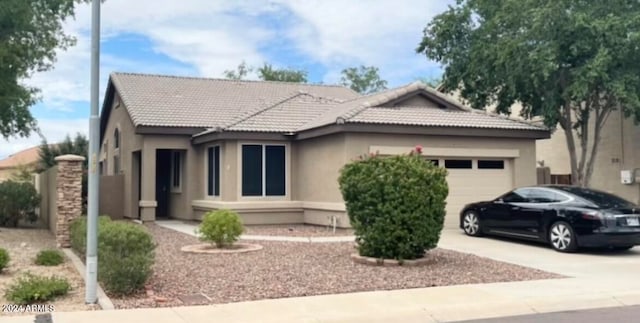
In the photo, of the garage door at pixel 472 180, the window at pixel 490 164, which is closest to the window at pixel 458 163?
the garage door at pixel 472 180

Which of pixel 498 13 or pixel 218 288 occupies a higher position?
pixel 498 13

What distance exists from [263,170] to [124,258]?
10868 mm

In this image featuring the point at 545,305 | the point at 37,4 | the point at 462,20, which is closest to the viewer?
the point at 545,305

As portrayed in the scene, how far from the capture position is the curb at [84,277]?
8398mm

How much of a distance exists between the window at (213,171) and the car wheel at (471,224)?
809 cm

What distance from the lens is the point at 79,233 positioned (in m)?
12.4

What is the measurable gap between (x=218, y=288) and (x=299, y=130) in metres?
10.6

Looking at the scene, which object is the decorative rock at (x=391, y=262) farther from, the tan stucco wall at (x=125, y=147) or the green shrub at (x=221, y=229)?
the tan stucco wall at (x=125, y=147)

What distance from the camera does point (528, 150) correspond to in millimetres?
19641

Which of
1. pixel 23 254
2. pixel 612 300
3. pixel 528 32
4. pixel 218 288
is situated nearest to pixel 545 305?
pixel 612 300

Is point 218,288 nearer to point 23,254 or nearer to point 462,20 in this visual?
point 23,254

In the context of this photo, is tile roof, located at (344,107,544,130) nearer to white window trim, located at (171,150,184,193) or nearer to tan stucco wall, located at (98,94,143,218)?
white window trim, located at (171,150,184,193)

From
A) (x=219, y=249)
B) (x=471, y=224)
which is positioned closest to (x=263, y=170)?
(x=219, y=249)

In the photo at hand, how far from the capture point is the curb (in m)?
8.40
